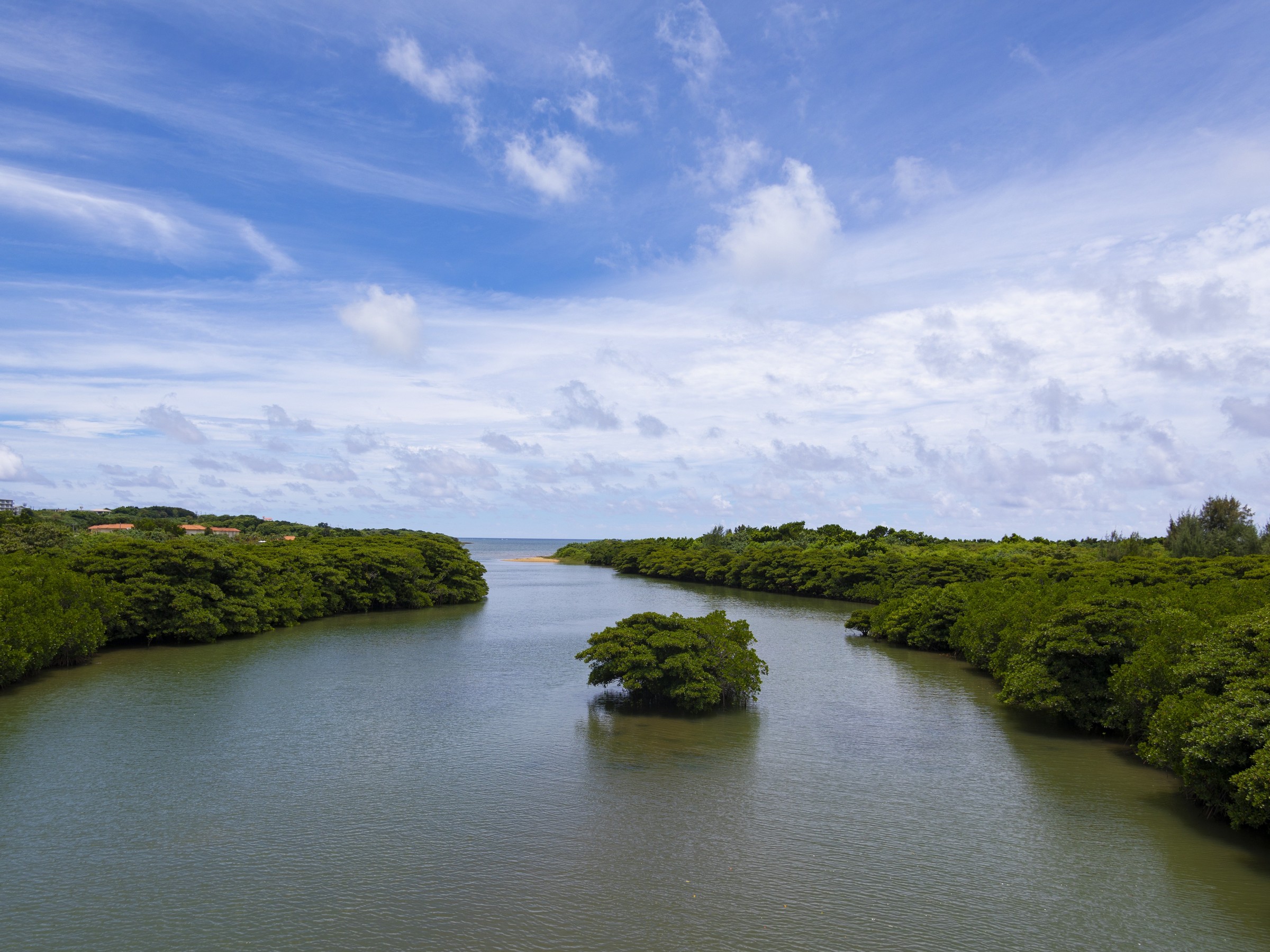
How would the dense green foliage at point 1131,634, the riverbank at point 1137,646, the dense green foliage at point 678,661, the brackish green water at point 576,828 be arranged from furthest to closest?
the dense green foliage at point 678,661
the dense green foliage at point 1131,634
the riverbank at point 1137,646
the brackish green water at point 576,828

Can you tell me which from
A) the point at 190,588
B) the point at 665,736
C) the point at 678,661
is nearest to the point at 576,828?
the point at 665,736

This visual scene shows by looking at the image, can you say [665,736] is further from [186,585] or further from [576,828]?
[186,585]

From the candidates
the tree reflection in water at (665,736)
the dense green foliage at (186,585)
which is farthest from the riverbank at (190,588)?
the tree reflection in water at (665,736)

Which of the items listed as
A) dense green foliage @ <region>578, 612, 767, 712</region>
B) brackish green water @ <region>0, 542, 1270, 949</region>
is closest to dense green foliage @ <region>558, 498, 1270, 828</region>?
brackish green water @ <region>0, 542, 1270, 949</region>

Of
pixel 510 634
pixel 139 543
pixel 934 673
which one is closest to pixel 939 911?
pixel 934 673

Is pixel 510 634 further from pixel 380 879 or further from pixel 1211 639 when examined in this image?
pixel 1211 639

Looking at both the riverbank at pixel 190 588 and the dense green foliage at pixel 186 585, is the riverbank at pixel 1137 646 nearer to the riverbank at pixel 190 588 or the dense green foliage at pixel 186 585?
the dense green foliage at pixel 186 585

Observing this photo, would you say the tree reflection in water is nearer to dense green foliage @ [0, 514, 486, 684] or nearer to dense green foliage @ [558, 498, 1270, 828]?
dense green foliage @ [558, 498, 1270, 828]
